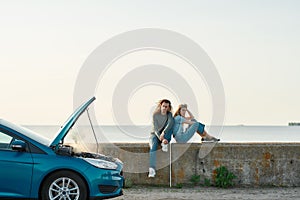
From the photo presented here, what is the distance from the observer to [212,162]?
11.9 m

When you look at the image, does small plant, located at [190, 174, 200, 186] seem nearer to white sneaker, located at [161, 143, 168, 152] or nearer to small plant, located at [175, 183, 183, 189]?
small plant, located at [175, 183, 183, 189]

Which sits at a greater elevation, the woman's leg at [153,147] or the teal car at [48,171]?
the woman's leg at [153,147]

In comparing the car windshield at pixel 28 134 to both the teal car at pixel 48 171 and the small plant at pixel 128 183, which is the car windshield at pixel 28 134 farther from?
the small plant at pixel 128 183

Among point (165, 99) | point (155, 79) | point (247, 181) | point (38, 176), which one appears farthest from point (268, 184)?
point (38, 176)

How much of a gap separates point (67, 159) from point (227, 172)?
13.8 ft

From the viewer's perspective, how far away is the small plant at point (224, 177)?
38.7 feet

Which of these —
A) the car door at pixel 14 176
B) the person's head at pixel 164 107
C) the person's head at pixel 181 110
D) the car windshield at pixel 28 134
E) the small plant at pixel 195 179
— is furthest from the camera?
the person's head at pixel 181 110

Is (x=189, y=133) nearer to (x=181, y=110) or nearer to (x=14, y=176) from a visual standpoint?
(x=181, y=110)

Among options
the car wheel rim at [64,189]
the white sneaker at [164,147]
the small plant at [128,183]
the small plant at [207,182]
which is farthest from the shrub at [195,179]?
the car wheel rim at [64,189]

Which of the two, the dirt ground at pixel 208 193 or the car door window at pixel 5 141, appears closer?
the car door window at pixel 5 141

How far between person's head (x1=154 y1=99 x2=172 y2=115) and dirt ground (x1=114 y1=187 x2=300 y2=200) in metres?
1.60

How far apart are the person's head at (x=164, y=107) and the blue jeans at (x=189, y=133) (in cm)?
54

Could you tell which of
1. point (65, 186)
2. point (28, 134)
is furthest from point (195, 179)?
point (28, 134)

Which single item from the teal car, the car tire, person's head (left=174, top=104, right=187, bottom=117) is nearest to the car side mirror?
the teal car
